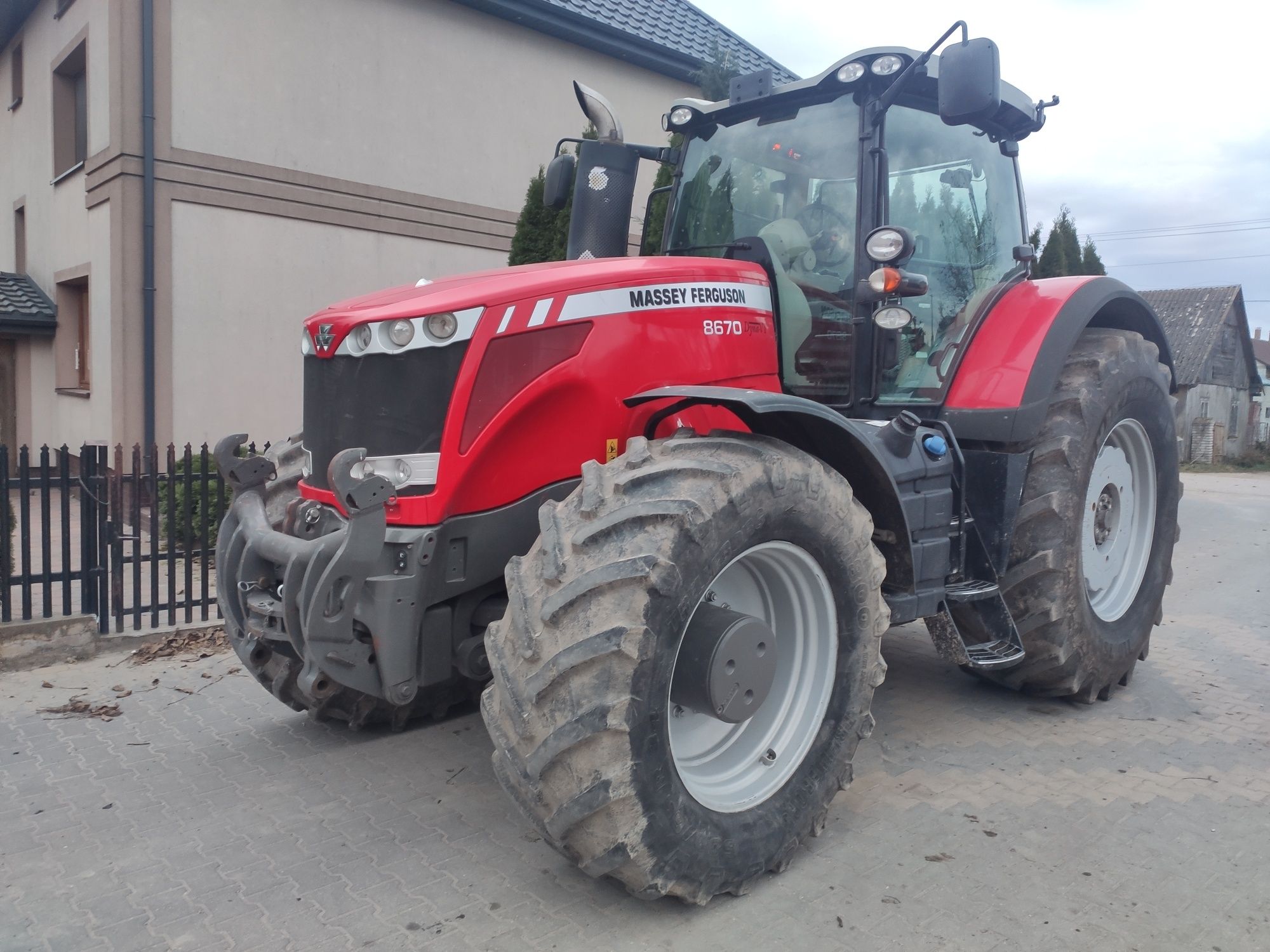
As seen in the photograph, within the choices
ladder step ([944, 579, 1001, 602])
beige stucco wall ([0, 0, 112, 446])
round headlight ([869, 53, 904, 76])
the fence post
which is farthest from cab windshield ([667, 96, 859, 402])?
beige stucco wall ([0, 0, 112, 446])

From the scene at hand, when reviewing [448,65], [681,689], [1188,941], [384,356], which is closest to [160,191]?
[448,65]

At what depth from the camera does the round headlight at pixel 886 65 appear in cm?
387

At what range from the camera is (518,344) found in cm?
307

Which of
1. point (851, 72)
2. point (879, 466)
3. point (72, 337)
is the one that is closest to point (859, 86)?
point (851, 72)

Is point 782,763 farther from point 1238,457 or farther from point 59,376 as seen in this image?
point 1238,457

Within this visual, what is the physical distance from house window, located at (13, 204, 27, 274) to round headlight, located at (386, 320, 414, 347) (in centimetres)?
1212

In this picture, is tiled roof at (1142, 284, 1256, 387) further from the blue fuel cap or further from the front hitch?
the front hitch

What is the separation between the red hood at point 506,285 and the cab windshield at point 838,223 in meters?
0.57

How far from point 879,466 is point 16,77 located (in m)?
13.9

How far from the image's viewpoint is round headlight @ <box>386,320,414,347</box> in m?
3.04

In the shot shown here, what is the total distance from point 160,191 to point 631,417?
8032 mm

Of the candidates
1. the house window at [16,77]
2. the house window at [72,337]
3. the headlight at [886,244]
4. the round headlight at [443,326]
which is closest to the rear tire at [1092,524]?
the headlight at [886,244]

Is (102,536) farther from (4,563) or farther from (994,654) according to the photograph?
(994,654)

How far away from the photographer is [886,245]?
3.58 metres
